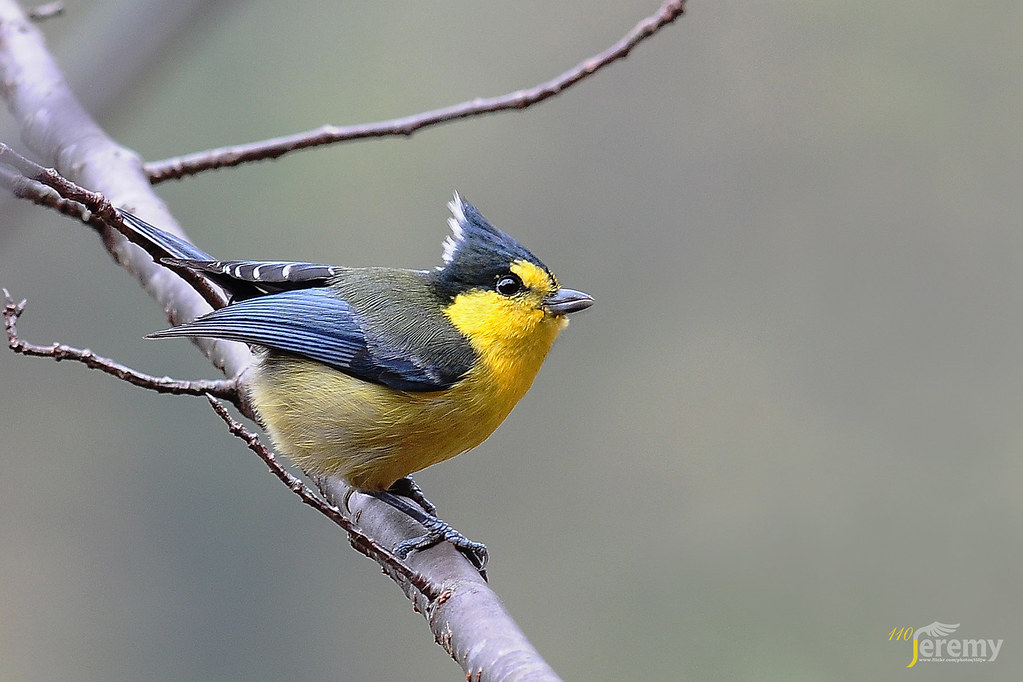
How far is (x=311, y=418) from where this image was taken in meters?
2.27

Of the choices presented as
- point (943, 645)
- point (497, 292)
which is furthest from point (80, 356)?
point (943, 645)

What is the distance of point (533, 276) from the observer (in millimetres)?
2354

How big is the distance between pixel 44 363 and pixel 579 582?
2826 millimetres

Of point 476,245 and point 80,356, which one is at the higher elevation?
point 476,245

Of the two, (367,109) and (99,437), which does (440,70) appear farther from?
(99,437)

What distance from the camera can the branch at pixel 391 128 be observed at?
228 cm

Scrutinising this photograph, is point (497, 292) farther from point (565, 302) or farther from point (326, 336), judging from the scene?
point (326, 336)

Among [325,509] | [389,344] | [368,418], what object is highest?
[389,344]

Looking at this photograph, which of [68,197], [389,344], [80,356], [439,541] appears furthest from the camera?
[389,344]

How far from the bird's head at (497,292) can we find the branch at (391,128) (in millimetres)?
197

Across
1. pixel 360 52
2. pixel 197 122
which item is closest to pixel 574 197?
pixel 360 52

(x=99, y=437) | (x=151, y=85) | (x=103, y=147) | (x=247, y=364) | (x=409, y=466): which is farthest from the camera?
(x=99, y=437)

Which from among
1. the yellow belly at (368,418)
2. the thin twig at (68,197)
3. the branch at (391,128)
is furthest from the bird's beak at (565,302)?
the thin twig at (68,197)

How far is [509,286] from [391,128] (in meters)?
0.47
